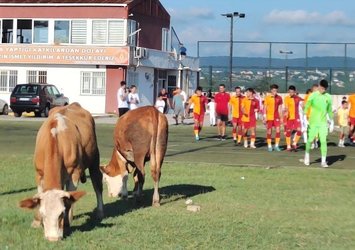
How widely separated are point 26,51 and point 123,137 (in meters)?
39.7

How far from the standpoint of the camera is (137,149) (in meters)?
11.5

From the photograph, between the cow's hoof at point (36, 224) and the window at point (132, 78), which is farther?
the window at point (132, 78)

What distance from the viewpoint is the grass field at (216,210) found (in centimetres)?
870

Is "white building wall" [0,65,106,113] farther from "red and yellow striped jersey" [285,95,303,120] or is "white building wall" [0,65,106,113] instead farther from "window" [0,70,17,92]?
"red and yellow striped jersey" [285,95,303,120]

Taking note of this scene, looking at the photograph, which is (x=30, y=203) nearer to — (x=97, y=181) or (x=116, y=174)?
(x=97, y=181)

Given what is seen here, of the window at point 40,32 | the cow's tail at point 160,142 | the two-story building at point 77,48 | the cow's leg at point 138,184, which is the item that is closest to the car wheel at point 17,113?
the two-story building at point 77,48

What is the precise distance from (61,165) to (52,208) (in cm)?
85

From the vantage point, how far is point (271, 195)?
42.0 feet

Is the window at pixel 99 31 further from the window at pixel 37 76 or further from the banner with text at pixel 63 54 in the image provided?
the window at pixel 37 76

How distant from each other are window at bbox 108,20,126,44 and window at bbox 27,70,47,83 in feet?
17.4

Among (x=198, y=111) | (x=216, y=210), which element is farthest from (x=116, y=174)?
(x=198, y=111)

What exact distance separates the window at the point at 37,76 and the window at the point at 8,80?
3.56 feet

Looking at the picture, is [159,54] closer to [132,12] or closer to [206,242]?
[132,12]

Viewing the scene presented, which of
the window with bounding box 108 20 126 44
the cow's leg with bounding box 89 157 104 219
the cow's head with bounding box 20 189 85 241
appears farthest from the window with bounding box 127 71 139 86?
the cow's head with bounding box 20 189 85 241
